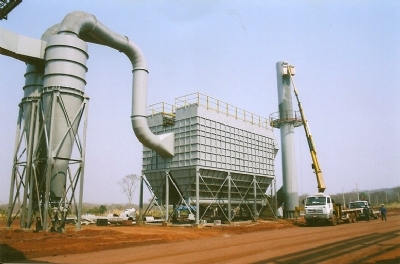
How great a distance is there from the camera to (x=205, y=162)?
25641mm

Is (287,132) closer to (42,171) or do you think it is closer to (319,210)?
(319,210)

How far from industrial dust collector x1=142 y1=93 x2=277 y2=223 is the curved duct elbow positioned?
2210 millimetres

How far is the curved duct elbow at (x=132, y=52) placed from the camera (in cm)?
1884

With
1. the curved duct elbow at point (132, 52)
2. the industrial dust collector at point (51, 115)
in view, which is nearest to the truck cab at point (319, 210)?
the curved duct elbow at point (132, 52)

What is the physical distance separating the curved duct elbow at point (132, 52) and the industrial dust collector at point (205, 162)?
2.21 metres

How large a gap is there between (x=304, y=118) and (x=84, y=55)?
23.2 m

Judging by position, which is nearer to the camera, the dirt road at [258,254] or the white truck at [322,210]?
the dirt road at [258,254]

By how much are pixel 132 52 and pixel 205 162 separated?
10058 millimetres

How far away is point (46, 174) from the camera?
56.2 feet

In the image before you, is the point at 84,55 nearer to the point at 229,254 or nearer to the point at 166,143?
the point at 166,143

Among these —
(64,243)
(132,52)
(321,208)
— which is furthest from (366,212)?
(64,243)

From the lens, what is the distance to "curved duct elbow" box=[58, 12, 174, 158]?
61.8 feet

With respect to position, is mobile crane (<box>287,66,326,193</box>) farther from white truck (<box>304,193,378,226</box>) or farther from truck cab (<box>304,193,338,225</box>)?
truck cab (<box>304,193,338,225</box>)

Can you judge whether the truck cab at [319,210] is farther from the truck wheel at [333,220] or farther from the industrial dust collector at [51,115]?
the industrial dust collector at [51,115]
